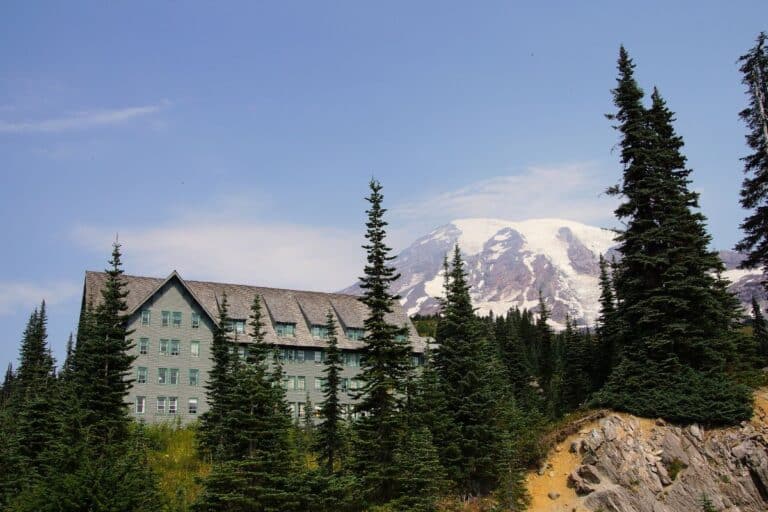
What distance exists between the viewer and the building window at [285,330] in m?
69.5

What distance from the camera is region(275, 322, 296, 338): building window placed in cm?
6950

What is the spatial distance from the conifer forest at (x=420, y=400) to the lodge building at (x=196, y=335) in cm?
1081

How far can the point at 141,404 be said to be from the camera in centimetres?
6116

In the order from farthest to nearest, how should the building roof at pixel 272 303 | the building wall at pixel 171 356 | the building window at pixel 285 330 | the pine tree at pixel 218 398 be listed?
the building window at pixel 285 330, the building roof at pixel 272 303, the building wall at pixel 171 356, the pine tree at pixel 218 398

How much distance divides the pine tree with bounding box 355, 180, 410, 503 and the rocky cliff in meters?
9.48

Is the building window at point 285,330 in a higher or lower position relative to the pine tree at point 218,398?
higher

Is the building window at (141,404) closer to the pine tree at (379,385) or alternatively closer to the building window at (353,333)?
the building window at (353,333)

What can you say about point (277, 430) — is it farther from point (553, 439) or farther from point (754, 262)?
point (754, 262)

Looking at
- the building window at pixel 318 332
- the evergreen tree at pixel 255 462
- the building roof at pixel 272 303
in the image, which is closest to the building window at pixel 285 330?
the building roof at pixel 272 303

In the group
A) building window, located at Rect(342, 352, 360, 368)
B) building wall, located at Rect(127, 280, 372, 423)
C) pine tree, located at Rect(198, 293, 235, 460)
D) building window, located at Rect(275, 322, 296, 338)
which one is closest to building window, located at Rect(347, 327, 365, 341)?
building window, located at Rect(342, 352, 360, 368)

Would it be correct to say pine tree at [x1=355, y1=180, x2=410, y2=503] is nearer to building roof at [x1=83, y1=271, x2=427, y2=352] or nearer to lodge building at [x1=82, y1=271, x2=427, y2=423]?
lodge building at [x1=82, y1=271, x2=427, y2=423]

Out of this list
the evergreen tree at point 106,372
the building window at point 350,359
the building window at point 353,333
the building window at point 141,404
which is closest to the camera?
the evergreen tree at point 106,372

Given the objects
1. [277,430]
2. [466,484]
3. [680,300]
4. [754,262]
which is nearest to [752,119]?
[754,262]

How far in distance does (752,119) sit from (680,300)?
568 inches
